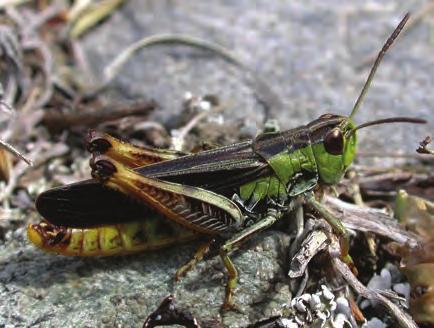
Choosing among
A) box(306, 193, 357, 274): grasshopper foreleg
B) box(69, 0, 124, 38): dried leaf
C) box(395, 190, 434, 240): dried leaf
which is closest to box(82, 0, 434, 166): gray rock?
box(69, 0, 124, 38): dried leaf

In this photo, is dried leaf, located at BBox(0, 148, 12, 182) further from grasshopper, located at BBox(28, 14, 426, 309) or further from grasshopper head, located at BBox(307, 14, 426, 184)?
grasshopper head, located at BBox(307, 14, 426, 184)

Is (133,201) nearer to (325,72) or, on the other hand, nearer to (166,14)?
(325,72)

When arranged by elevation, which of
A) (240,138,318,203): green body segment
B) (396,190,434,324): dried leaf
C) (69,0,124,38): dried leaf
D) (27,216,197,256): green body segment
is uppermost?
(69,0,124,38): dried leaf

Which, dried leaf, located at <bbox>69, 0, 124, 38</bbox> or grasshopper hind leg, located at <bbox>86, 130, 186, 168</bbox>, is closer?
grasshopper hind leg, located at <bbox>86, 130, 186, 168</bbox>

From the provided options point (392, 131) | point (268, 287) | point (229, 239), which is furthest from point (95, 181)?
point (392, 131)

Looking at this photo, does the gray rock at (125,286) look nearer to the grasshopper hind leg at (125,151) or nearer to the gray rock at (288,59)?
the grasshopper hind leg at (125,151)

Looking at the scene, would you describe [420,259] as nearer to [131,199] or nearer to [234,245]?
[234,245]
